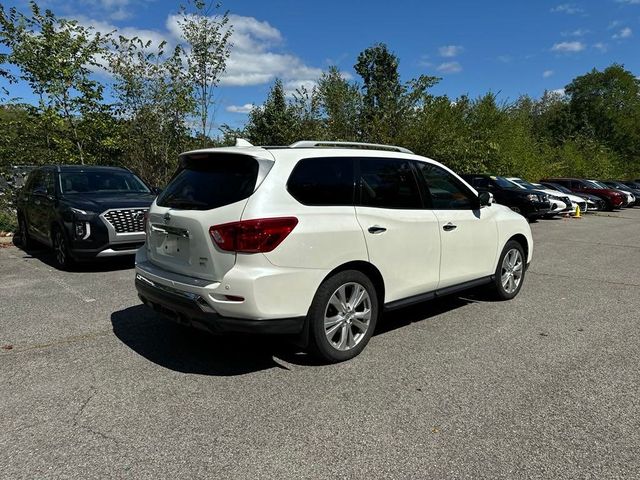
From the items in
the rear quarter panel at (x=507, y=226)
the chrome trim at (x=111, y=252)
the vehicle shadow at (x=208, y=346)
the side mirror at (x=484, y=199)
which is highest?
the side mirror at (x=484, y=199)

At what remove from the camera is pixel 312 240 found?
359 centimetres

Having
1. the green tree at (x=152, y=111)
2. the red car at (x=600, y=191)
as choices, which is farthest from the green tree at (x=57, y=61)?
the red car at (x=600, y=191)

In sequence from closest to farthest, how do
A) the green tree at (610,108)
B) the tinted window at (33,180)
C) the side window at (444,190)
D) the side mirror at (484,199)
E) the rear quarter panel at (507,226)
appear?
the side window at (444,190)
the side mirror at (484,199)
the rear quarter panel at (507,226)
the tinted window at (33,180)
the green tree at (610,108)

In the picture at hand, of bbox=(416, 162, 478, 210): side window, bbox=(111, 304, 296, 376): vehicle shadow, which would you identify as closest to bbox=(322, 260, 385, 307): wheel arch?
bbox=(111, 304, 296, 376): vehicle shadow

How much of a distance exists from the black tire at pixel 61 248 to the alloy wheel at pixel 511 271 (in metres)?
6.21

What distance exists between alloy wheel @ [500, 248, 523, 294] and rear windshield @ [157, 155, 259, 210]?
3513 mm

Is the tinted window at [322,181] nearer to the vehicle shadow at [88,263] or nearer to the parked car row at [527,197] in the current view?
the vehicle shadow at [88,263]

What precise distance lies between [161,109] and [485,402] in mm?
13087

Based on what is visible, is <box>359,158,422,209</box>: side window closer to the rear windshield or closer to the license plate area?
the rear windshield

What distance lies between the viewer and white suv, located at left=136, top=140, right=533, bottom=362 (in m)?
3.43

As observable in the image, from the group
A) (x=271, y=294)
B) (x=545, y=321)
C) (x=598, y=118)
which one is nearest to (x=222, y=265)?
(x=271, y=294)

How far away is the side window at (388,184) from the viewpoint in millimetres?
4164

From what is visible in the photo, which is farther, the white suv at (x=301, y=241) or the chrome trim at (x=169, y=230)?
the chrome trim at (x=169, y=230)

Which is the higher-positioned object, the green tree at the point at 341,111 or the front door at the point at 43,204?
the green tree at the point at 341,111
